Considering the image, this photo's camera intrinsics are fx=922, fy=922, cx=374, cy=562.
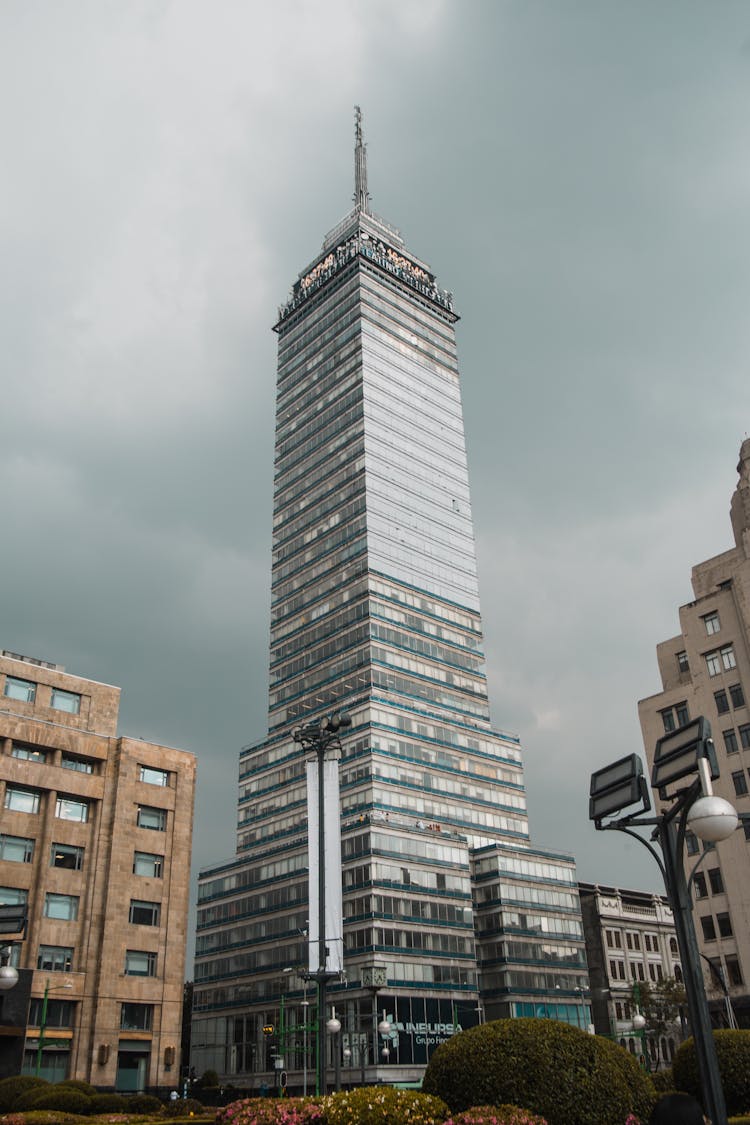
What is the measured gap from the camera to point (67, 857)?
2282 inches

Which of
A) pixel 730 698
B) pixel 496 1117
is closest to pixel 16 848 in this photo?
→ pixel 496 1117

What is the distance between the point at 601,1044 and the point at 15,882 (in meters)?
43.4

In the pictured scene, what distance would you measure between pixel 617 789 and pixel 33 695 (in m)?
Answer: 54.2

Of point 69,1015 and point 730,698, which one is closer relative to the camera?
point 69,1015

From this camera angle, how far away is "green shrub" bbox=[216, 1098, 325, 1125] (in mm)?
21516

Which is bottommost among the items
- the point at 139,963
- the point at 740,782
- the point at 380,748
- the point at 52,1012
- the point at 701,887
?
the point at 52,1012

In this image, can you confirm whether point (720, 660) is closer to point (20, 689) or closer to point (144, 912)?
point (144, 912)

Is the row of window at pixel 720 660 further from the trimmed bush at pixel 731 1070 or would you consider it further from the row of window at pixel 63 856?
the trimmed bush at pixel 731 1070

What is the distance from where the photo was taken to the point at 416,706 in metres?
114

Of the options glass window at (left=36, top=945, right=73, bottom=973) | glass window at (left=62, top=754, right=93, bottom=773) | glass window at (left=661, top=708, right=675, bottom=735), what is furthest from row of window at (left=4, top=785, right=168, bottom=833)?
glass window at (left=661, top=708, right=675, bottom=735)

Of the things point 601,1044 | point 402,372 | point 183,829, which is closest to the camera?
point 601,1044

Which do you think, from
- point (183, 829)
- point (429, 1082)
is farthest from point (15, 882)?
point (429, 1082)

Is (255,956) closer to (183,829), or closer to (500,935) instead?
(500,935)

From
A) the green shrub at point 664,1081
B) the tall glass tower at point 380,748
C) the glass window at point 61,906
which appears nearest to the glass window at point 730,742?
the tall glass tower at point 380,748
